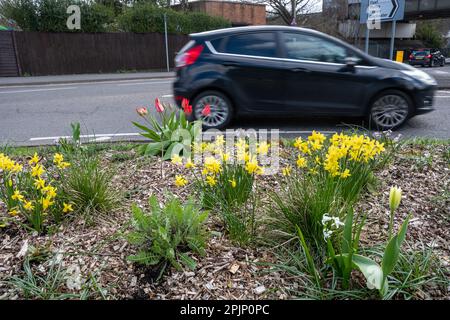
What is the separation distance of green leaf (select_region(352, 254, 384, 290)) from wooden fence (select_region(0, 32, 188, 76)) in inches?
781

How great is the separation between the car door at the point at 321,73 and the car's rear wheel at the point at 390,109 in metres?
0.27

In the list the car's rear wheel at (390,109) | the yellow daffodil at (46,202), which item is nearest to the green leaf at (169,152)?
the yellow daffodil at (46,202)

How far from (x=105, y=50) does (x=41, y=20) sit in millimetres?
3346

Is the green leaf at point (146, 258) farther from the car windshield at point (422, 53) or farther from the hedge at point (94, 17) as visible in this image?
the car windshield at point (422, 53)

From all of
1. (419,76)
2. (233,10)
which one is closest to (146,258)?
(419,76)

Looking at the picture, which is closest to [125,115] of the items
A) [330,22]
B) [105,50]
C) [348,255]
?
[348,255]

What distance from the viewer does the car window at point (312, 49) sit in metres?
5.70

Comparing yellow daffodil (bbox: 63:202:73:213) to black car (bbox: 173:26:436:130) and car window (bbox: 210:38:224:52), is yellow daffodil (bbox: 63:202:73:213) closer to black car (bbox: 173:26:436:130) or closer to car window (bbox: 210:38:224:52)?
black car (bbox: 173:26:436:130)

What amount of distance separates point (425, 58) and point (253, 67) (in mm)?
26034

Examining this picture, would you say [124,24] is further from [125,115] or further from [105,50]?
[125,115]

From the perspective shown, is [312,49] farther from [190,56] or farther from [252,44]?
[190,56]

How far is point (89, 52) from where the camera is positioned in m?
19.5

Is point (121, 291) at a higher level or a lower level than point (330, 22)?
lower

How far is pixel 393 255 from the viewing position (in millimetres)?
1799
